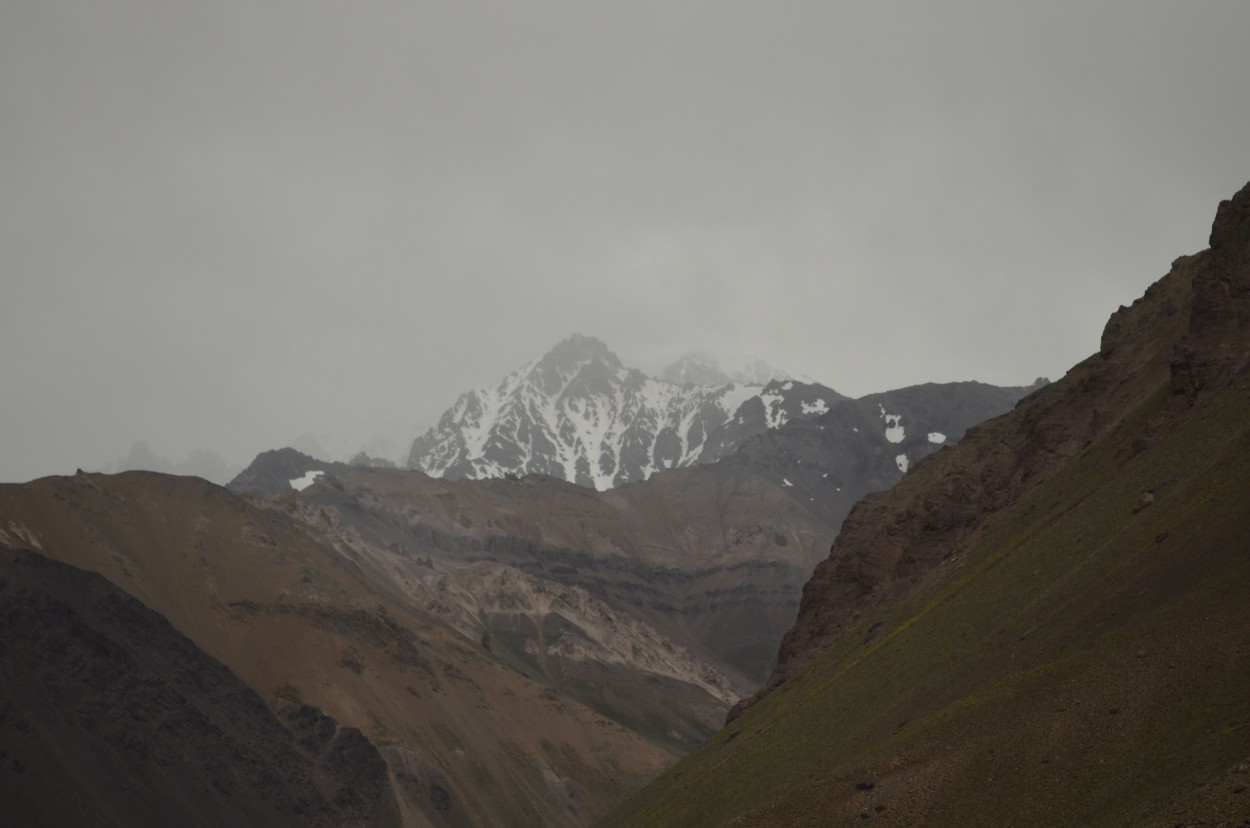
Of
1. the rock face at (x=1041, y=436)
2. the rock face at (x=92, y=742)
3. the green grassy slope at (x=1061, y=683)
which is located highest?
the rock face at (x=92, y=742)

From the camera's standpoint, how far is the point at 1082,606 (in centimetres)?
7056

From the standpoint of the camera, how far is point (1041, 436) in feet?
418

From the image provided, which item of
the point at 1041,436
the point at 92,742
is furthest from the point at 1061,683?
the point at 92,742

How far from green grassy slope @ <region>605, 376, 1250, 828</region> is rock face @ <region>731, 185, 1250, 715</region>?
25.4 ft

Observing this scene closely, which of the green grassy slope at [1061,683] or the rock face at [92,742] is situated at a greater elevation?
the rock face at [92,742]

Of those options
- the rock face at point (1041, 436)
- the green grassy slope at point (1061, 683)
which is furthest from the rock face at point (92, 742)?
the rock face at point (1041, 436)

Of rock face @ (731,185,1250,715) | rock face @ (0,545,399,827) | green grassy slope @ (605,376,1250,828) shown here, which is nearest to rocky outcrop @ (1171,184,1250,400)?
rock face @ (731,185,1250,715)

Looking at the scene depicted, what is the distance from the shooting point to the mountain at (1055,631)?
50250 mm

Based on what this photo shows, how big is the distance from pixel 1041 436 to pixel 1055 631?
61922 mm

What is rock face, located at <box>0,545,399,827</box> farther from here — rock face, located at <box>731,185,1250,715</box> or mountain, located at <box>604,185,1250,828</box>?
rock face, located at <box>731,185,1250,715</box>

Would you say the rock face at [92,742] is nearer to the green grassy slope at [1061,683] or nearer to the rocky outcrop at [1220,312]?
the green grassy slope at [1061,683]

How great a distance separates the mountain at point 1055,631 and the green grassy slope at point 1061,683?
19 cm

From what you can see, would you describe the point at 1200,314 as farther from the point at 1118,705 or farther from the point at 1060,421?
the point at 1118,705

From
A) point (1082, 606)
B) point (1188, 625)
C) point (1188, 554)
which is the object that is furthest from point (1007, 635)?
point (1188, 625)
